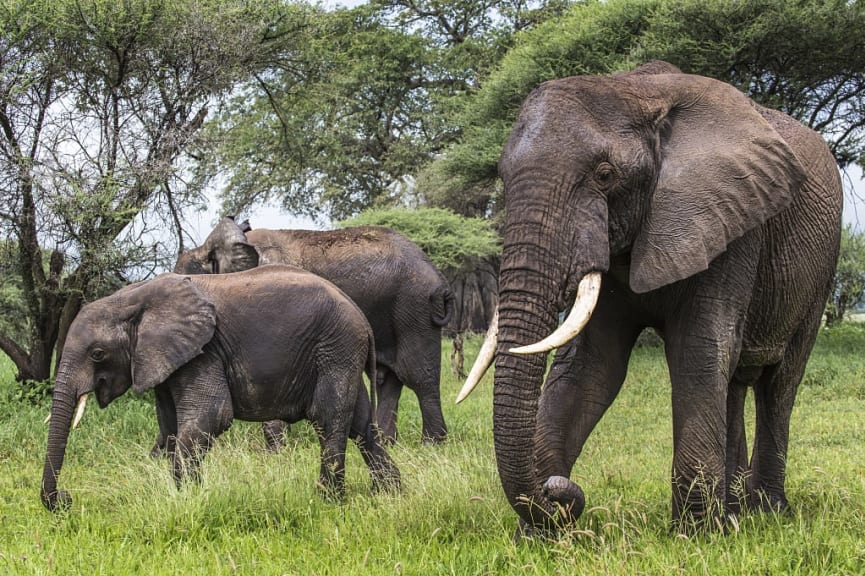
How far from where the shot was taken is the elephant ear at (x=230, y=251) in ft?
31.8

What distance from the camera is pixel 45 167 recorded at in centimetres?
1047

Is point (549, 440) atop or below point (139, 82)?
below

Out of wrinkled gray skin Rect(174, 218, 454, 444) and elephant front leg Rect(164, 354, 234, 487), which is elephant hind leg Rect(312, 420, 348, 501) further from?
wrinkled gray skin Rect(174, 218, 454, 444)

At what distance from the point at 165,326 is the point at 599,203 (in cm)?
350

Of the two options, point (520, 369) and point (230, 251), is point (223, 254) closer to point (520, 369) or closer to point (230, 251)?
point (230, 251)

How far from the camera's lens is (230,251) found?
31.8 ft

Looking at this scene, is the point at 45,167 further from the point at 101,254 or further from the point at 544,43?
the point at 544,43

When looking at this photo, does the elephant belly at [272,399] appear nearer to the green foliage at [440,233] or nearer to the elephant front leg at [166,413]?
the elephant front leg at [166,413]

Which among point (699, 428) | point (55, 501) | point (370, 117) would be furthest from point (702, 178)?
point (370, 117)

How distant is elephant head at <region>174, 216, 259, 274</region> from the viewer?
Result: 9.70 m

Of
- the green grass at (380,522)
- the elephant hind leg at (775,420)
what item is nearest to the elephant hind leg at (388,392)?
the green grass at (380,522)

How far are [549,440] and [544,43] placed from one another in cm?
1487

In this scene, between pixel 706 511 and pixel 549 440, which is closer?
pixel 706 511

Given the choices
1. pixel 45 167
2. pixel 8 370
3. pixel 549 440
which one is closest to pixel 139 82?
pixel 45 167
